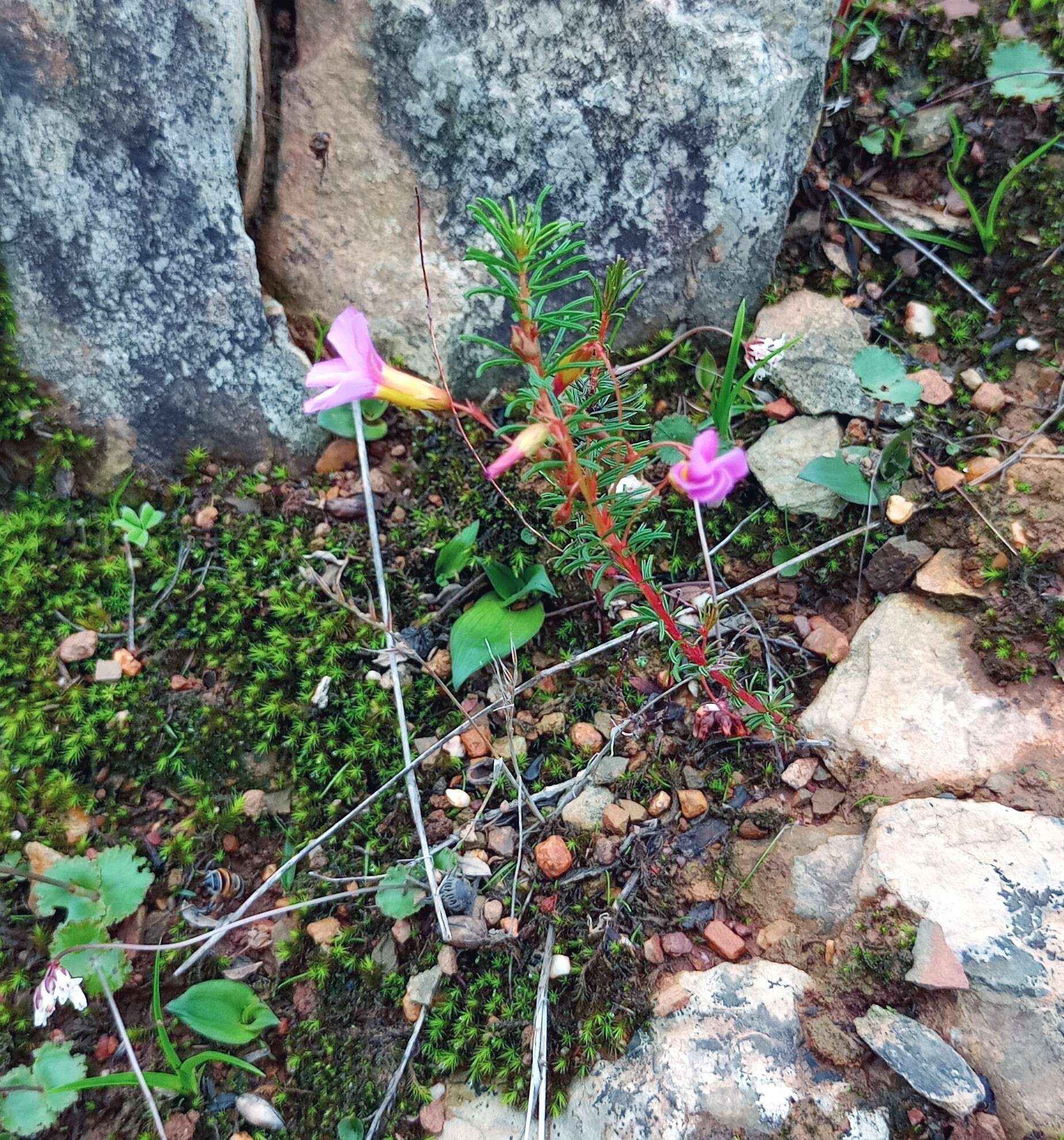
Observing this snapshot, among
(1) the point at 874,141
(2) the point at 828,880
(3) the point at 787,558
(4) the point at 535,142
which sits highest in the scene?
(4) the point at 535,142

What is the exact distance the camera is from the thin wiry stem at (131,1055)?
227 cm

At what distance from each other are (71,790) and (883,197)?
3829 mm

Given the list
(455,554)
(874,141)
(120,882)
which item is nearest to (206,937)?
(120,882)

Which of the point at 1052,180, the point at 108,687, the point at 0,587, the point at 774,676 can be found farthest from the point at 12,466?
the point at 1052,180

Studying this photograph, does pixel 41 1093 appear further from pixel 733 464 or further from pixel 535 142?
pixel 535 142

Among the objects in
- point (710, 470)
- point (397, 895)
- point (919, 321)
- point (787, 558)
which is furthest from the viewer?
point (919, 321)

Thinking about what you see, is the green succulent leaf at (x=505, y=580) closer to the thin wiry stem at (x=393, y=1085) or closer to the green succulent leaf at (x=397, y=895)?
the green succulent leaf at (x=397, y=895)

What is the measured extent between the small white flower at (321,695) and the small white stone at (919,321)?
2605mm

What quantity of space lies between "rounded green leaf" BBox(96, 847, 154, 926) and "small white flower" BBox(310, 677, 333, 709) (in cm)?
72

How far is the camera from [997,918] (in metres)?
2.05

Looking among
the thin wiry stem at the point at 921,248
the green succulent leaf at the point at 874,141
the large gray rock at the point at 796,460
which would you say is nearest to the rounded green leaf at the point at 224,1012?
the large gray rock at the point at 796,460

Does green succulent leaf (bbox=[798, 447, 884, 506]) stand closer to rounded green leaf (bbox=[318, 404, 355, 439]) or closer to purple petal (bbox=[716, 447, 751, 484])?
purple petal (bbox=[716, 447, 751, 484])

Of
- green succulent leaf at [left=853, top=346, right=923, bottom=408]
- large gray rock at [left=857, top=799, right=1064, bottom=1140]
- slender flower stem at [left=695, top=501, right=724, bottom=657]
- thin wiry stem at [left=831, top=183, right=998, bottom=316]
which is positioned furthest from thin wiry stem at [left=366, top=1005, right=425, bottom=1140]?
thin wiry stem at [left=831, top=183, right=998, bottom=316]

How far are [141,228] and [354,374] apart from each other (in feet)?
5.43
